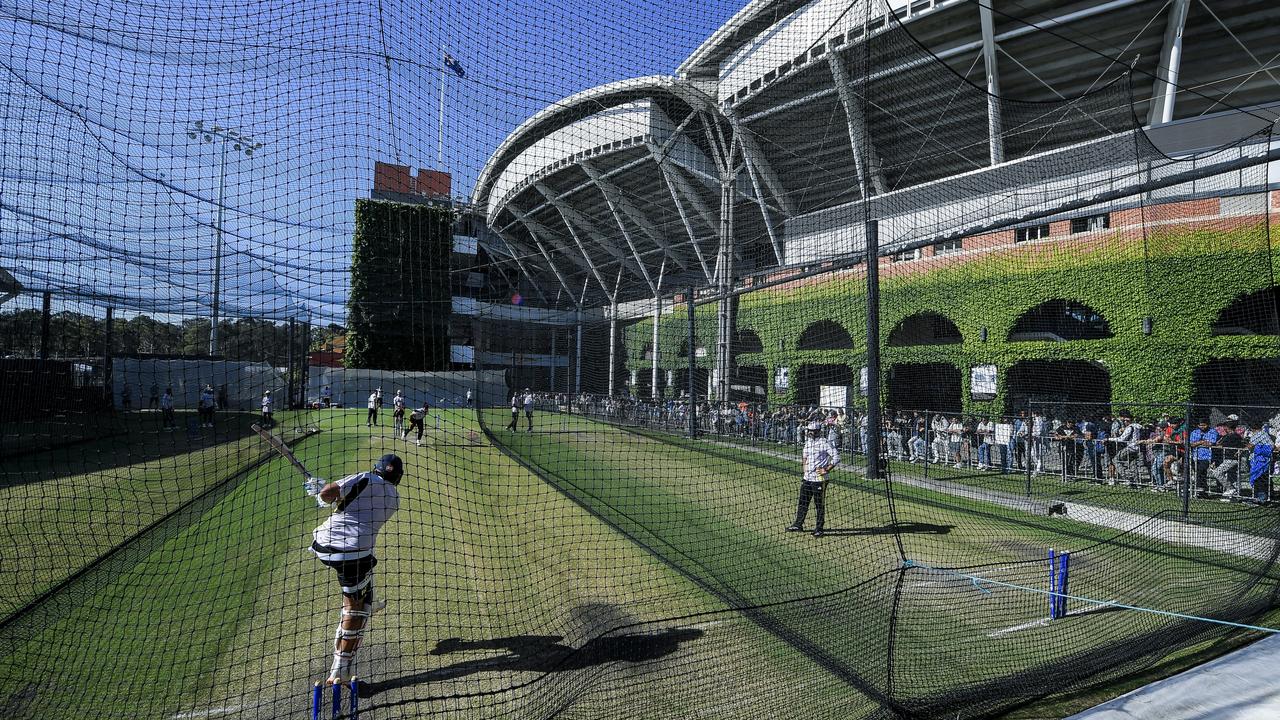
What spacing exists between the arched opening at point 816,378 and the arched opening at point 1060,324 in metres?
7.67

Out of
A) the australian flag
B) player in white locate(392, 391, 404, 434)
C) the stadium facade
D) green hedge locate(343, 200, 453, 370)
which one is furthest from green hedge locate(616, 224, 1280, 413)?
player in white locate(392, 391, 404, 434)

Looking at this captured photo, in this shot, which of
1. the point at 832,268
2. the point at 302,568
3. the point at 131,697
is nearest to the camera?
the point at 131,697

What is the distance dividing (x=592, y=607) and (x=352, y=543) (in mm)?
2125

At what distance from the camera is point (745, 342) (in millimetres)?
10328

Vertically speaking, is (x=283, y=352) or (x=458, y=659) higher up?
(x=283, y=352)

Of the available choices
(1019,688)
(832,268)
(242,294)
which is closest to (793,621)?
(1019,688)

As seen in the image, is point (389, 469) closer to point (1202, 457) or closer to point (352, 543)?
point (352, 543)

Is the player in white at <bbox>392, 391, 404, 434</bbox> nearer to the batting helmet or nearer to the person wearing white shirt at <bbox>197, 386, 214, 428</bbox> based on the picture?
the person wearing white shirt at <bbox>197, 386, 214, 428</bbox>

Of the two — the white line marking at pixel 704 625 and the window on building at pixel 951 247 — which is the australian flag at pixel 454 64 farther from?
the window on building at pixel 951 247

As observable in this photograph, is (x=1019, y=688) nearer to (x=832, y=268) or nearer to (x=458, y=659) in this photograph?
(x=458, y=659)

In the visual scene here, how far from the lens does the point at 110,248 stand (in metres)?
5.84

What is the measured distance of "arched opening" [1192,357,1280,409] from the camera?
41.7 ft

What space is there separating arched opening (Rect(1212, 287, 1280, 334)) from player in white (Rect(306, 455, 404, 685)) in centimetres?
1736

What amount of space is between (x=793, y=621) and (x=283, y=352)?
1700 cm
